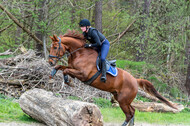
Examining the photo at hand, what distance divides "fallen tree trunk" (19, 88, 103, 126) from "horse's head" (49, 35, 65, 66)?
0.97 meters

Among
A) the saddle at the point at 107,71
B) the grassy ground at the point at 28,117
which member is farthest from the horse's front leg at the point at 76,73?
the grassy ground at the point at 28,117

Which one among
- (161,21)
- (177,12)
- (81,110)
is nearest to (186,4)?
(177,12)

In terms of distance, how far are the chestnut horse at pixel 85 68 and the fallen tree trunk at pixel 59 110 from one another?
0.82 m

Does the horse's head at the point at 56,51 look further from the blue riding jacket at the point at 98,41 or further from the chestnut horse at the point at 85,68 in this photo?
the blue riding jacket at the point at 98,41

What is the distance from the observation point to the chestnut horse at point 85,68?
224 inches

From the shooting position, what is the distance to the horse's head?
5.63m

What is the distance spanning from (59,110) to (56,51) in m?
1.50

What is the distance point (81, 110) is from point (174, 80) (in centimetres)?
983

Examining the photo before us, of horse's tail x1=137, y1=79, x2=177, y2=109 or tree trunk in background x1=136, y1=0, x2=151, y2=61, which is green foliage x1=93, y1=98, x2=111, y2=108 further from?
tree trunk in background x1=136, y1=0, x2=151, y2=61

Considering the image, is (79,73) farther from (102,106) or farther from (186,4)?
(186,4)

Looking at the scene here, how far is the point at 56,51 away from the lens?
566cm

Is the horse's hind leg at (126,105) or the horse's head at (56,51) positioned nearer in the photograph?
the horse's head at (56,51)

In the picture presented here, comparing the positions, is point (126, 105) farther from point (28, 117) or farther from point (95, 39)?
point (28, 117)

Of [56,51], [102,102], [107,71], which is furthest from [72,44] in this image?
[102,102]
